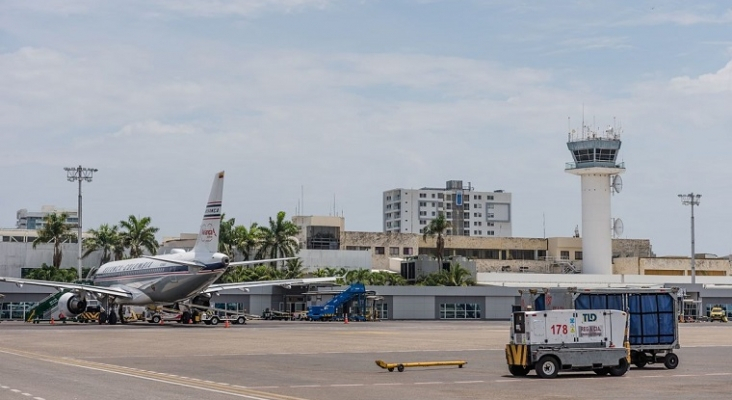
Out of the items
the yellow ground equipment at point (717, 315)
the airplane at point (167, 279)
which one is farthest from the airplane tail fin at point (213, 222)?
the yellow ground equipment at point (717, 315)

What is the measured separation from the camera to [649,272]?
16012 cm

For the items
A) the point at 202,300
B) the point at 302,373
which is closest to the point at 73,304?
the point at 202,300

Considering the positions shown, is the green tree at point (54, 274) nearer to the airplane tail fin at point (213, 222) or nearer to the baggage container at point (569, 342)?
the airplane tail fin at point (213, 222)

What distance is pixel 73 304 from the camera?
290 feet

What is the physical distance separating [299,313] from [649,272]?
69239 mm

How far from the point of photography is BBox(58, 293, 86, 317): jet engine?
88.3 meters

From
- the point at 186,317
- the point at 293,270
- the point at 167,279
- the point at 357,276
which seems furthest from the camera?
the point at 293,270

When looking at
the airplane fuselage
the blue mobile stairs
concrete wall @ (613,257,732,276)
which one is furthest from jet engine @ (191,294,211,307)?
concrete wall @ (613,257,732,276)

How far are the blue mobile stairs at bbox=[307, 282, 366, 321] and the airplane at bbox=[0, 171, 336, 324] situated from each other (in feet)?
45.7

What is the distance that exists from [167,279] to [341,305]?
2794 centimetres

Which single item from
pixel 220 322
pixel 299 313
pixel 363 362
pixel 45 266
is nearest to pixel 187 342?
pixel 363 362

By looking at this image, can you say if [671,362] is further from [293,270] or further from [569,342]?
[293,270]

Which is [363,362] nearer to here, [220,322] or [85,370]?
[85,370]

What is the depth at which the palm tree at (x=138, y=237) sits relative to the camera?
14025 centimetres
